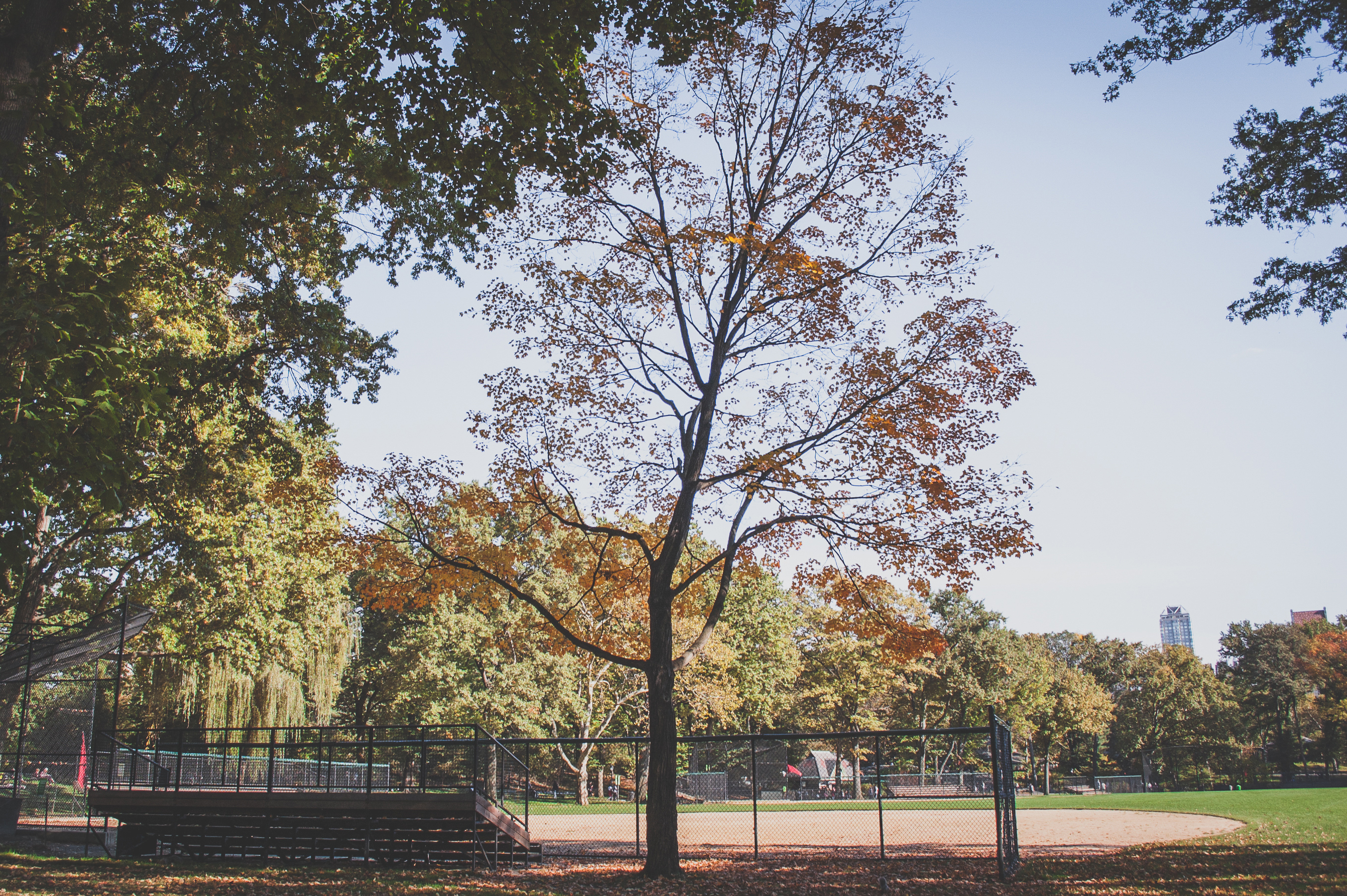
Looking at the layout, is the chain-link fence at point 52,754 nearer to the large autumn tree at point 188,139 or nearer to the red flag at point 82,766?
the red flag at point 82,766

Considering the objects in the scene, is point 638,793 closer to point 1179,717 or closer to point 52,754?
point 52,754

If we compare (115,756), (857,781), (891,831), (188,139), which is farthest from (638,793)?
(857,781)

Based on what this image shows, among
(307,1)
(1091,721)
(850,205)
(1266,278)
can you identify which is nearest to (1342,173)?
(1266,278)

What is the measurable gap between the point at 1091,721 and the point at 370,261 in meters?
61.8

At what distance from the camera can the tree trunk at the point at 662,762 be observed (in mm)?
12031

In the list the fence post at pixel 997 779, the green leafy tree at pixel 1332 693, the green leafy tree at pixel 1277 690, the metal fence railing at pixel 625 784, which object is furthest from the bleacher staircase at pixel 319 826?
the green leafy tree at pixel 1277 690

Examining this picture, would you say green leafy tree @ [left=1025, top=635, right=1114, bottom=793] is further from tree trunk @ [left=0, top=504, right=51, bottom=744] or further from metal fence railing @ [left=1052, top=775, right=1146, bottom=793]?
tree trunk @ [left=0, top=504, right=51, bottom=744]

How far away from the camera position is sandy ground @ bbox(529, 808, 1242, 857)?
51.8 ft

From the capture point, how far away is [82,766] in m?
31.3

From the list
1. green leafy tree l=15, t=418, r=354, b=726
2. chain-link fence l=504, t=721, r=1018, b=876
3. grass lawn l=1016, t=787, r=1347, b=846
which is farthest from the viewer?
green leafy tree l=15, t=418, r=354, b=726

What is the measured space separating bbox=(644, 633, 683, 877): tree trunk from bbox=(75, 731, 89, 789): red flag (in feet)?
62.2

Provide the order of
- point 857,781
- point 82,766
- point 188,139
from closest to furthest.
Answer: point 188,139, point 82,766, point 857,781

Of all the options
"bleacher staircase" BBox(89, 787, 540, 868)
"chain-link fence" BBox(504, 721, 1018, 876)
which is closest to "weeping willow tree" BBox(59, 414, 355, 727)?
"bleacher staircase" BBox(89, 787, 540, 868)

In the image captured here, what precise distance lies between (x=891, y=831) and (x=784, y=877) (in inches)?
356
